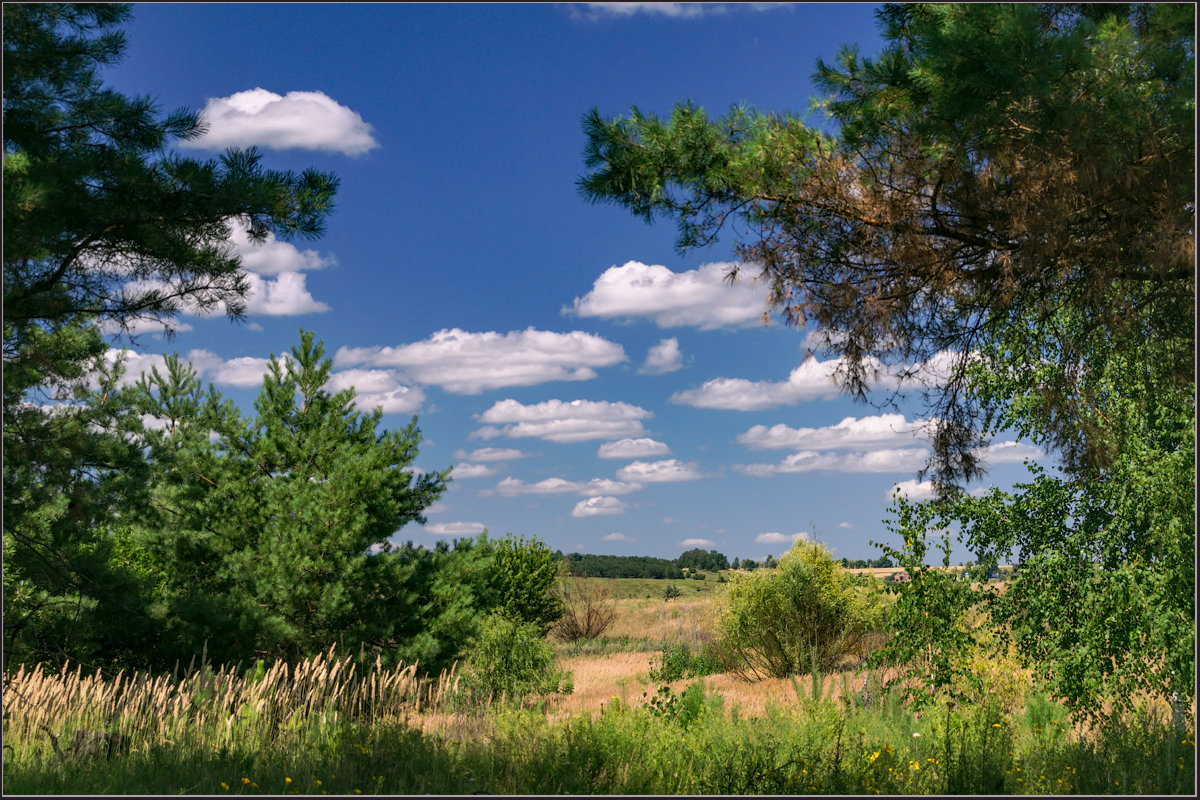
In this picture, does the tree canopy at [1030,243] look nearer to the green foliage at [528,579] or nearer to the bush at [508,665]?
the bush at [508,665]

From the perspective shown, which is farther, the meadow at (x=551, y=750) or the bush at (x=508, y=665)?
the bush at (x=508, y=665)

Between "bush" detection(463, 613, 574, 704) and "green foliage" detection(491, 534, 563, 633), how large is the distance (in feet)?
31.9

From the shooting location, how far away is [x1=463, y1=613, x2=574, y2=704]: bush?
37.5ft

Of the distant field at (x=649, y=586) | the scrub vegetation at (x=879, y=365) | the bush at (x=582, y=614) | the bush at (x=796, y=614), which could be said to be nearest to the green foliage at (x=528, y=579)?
the bush at (x=582, y=614)

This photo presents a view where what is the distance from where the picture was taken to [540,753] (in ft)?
18.9

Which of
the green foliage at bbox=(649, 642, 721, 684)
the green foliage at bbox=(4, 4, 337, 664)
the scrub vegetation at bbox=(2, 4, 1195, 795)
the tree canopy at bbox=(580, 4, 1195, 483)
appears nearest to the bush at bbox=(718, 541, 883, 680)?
the green foliage at bbox=(649, 642, 721, 684)

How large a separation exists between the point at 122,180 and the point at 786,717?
6967 millimetres

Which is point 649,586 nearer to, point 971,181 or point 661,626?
point 661,626

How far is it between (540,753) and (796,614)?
31.6 feet

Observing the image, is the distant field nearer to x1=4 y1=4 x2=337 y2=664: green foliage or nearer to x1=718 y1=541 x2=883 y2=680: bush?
x1=718 y1=541 x2=883 y2=680: bush

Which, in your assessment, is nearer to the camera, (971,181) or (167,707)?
(971,181)

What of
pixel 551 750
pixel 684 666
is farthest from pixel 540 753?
pixel 684 666

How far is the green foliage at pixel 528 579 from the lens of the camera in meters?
21.9

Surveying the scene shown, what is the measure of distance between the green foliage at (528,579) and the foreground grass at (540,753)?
1454 centimetres
